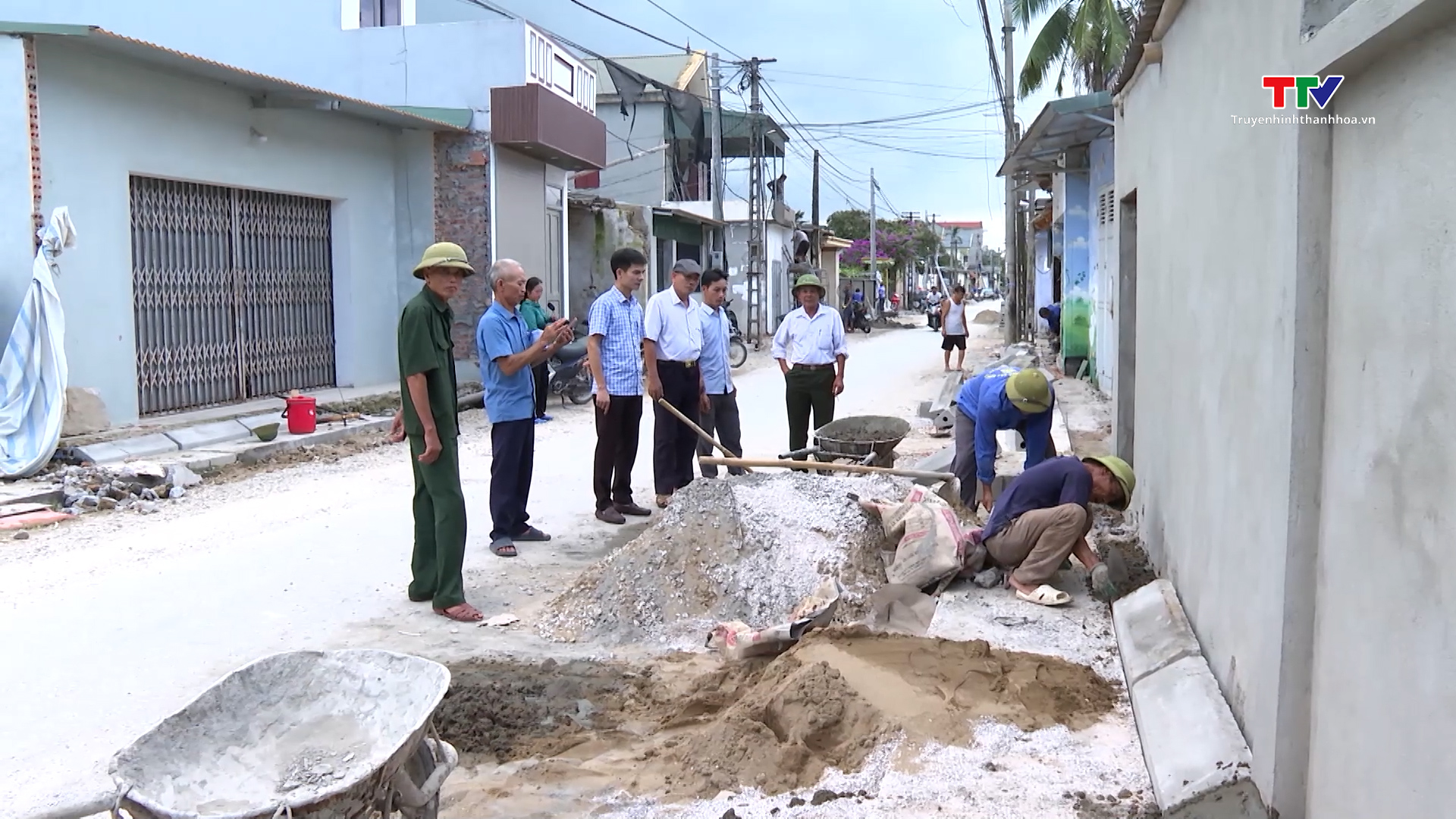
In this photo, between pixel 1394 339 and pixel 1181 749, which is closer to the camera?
pixel 1394 339

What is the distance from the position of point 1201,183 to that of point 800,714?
271cm

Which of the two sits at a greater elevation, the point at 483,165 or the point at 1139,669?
the point at 483,165

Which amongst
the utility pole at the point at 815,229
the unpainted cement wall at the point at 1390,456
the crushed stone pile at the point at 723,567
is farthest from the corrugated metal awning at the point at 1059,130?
the utility pole at the point at 815,229

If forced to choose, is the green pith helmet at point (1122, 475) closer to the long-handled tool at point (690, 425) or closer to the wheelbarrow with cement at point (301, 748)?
the long-handled tool at point (690, 425)

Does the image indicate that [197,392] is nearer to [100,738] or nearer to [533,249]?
[533,249]

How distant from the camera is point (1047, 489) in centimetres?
555

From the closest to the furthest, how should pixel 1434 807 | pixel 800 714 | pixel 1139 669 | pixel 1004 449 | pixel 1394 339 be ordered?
pixel 1434 807 → pixel 1394 339 → pixel 800 714 → pixel 1139 669 → pixel 1004 449

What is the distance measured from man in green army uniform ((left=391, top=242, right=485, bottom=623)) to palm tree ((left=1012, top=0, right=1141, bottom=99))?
17598 millimetres

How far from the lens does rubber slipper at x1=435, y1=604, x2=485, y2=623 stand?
→ 217 inches

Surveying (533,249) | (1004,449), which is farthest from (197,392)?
(1004,449)

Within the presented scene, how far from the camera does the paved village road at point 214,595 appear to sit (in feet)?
14.1

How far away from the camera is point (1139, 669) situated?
14.5 ft

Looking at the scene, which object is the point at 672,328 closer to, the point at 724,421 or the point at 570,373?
the point at 724,421

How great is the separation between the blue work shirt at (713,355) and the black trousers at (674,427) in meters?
0.13
